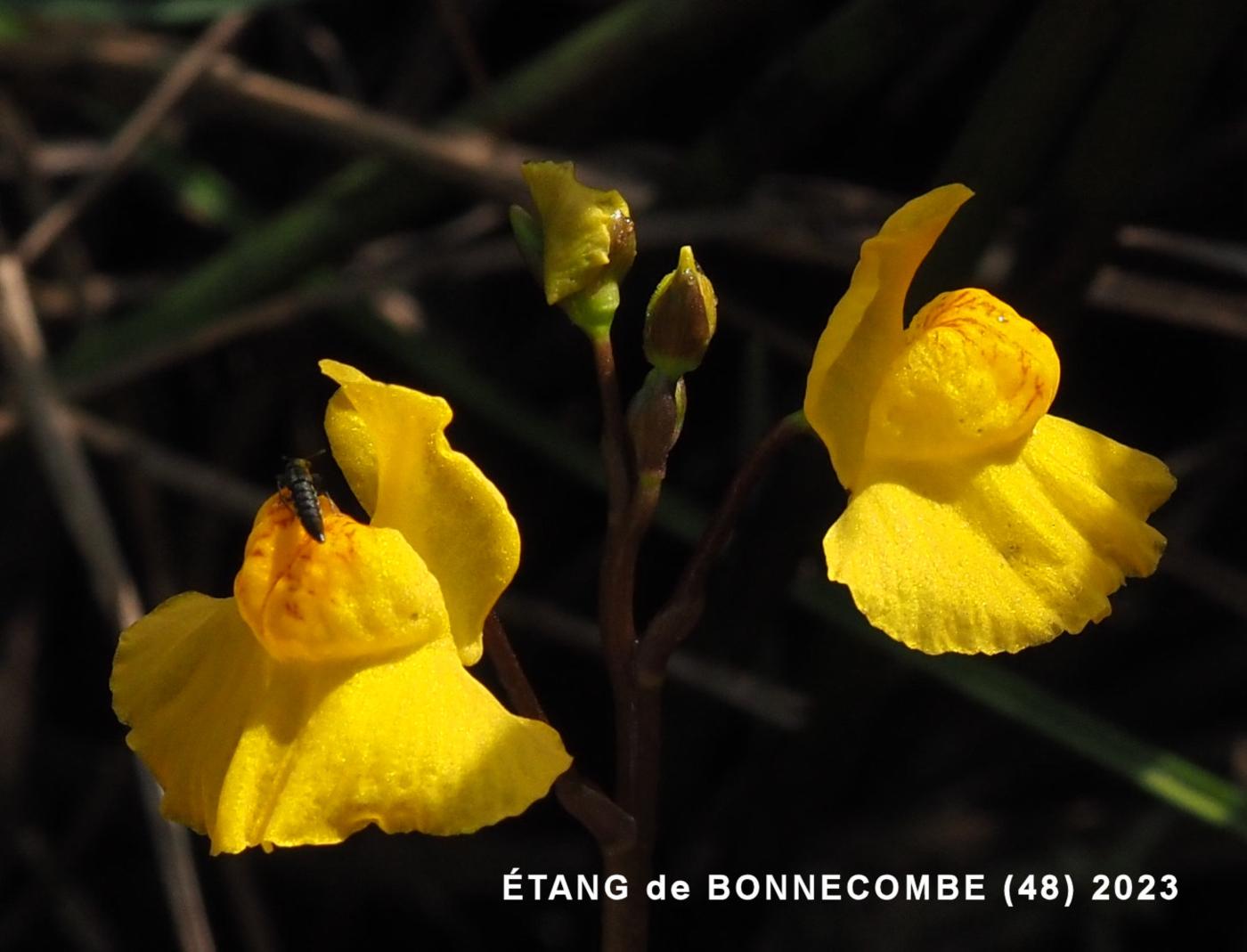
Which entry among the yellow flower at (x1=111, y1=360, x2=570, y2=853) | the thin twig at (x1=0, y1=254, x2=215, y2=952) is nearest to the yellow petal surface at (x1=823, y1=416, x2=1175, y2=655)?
the yellow flower at (x1=111, y1=360, x2=570, y2=853)

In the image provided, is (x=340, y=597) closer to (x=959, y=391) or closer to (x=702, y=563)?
(x=702, y=563)

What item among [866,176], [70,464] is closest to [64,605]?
[70,464]

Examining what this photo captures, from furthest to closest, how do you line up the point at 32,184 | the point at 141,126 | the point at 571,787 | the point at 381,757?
1. the point at 32,184
2. the point at 141,126
3. the point at 571,787
4. the point at 381,757

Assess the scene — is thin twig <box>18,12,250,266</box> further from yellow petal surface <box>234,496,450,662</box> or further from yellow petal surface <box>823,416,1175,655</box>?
yellow petal surface <box>823,416,1175,655</box>

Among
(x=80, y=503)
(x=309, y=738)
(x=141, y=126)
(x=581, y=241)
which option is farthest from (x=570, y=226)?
(x=141, y=126)

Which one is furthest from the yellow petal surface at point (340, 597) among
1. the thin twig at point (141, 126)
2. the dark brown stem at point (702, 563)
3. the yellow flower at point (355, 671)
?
the thin twig at point (141, 126)

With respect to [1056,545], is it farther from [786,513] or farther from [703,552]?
[786,513]
